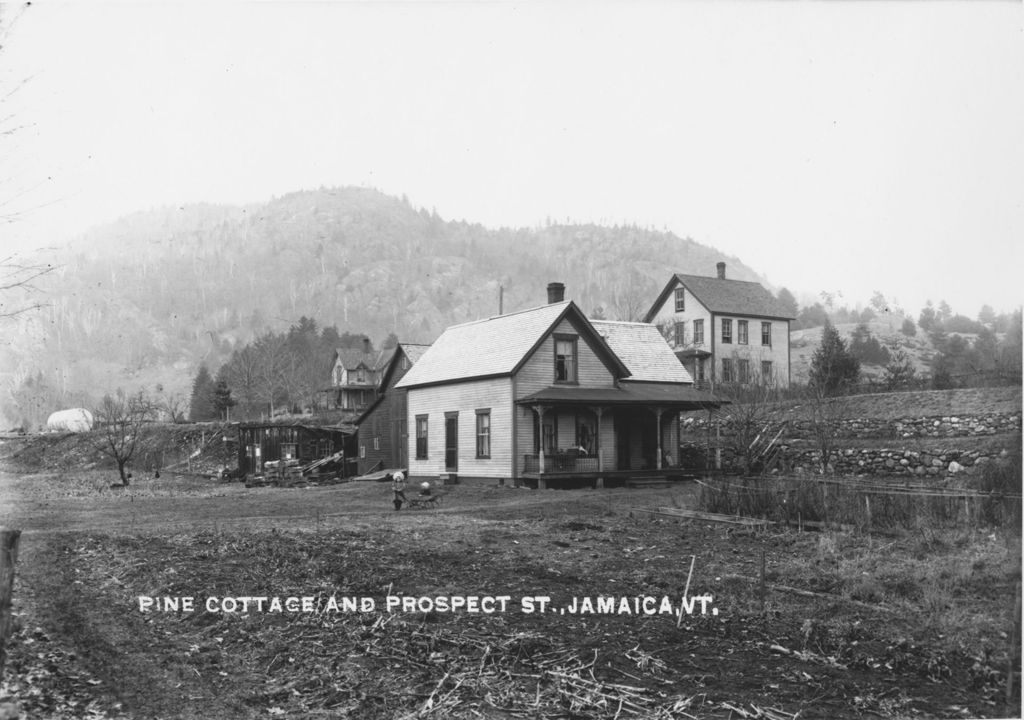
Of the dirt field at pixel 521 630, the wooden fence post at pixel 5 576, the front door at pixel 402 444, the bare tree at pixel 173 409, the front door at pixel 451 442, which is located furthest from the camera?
the bare tree at pixel 173 409

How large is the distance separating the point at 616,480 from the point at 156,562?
18016mm

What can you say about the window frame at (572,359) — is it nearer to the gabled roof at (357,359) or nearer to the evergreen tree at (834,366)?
the evergreen tree at (834,366)

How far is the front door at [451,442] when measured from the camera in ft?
92.6

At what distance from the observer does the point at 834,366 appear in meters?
34.6

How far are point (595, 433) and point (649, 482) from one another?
2.59 metres

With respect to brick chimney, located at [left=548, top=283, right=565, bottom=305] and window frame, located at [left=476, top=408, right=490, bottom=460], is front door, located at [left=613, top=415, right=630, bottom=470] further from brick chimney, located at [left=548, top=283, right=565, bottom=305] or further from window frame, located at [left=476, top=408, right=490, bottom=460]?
brick chimney, located at [left=548, top=283, right=565, bottom=305]

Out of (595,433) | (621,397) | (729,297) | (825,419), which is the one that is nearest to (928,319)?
(729,297)

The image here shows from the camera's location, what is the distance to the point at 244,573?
31.4 feet

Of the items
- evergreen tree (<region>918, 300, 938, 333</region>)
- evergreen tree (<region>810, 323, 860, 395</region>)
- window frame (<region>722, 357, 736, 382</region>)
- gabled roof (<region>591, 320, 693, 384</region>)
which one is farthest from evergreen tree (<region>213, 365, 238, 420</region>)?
evergreen tree (<region>918, 300, 938, 333</region>)

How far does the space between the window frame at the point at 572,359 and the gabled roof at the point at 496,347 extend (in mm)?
493

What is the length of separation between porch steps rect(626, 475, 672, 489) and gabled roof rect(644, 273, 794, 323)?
20018mm

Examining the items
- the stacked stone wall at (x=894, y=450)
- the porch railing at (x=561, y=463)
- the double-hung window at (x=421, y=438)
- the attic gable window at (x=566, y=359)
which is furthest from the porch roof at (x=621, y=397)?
the double-hung window at (x=421, y=438)

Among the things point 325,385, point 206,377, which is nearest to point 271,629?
point 325,385

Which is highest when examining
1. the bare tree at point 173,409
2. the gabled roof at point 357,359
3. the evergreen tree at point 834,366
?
the gabled roof at point 357,359
